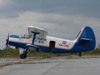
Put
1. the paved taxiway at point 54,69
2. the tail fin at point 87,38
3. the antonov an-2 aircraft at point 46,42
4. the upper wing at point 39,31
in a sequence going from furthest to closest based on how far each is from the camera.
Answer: the tail fin at point 87,38, the antonov an-2 aircraft at point 46,42, the upper wing at point 39,31, the paved taxiway at point 54,69

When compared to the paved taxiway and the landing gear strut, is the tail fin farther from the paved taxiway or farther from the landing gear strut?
the paved taxiway

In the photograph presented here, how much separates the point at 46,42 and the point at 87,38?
5.39 m

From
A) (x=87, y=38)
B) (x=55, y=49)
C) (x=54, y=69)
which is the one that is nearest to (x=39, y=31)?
(x=55, y=49)

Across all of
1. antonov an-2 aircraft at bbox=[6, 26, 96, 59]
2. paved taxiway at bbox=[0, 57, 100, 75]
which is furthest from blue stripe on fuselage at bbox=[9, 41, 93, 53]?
paved taxiway at bbox=[0, 57, 100, 75]

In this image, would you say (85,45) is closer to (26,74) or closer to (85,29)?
(85,29)

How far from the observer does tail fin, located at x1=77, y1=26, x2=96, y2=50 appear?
4188 cm

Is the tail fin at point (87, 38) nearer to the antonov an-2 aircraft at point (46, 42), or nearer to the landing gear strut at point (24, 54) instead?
the antonov an-2 aircraft at point (46, 42)

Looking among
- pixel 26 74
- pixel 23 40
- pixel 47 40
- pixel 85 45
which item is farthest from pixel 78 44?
pixel 26 74

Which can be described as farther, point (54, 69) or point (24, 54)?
point (24, 54)

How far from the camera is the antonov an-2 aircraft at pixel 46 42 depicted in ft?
129

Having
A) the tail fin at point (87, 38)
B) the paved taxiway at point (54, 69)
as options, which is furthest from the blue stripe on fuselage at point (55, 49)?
the paved taxiway at point (54, 69)

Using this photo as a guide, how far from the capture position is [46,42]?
4003 centimetres

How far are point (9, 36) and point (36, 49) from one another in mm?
3490

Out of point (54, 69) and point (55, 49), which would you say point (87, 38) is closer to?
point (55, 49)
